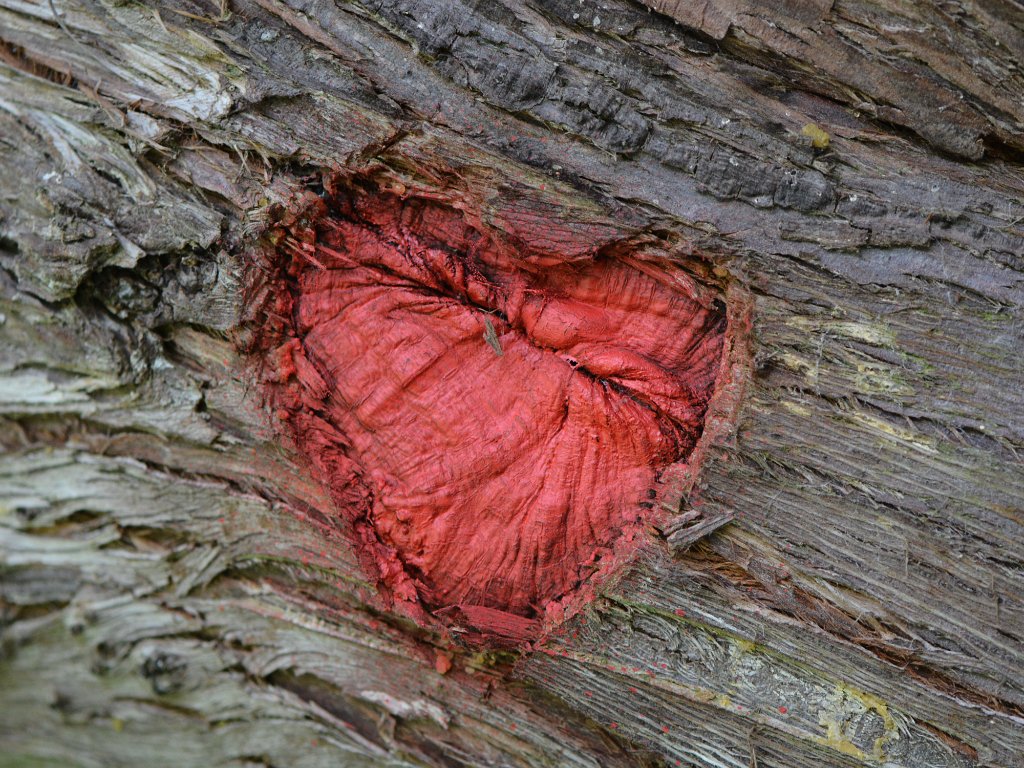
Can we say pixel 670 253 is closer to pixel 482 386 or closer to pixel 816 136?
pixel 816 136

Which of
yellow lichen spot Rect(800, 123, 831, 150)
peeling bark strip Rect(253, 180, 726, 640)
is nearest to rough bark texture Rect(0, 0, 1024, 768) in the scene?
yellow lichen spot Rect(800, 123, 831, 150)

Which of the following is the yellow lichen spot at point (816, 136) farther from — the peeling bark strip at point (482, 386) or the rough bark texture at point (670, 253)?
the peeling bark strip at point (482, 386)

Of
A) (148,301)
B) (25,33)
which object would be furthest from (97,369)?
(25,33)

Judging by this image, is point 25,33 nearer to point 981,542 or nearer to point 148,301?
point 148,301

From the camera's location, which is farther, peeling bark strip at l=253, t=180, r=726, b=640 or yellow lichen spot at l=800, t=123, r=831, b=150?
peeling bark strip at l=253, t=180, r=726, b=640

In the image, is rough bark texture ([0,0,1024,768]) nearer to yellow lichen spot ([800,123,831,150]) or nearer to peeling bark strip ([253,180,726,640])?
yellow lichen spot ([800,123,831,150])

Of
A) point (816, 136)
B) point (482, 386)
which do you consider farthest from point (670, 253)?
point (482, 386)
